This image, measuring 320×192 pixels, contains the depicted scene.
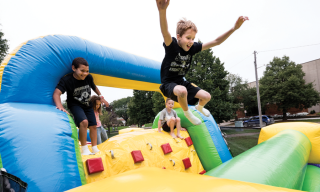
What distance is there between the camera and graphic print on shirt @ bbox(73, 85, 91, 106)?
212 centimetres

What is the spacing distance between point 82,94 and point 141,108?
1929 centimetres

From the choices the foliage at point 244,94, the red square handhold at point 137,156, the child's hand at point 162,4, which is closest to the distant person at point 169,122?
the red square handhold at point 137,156

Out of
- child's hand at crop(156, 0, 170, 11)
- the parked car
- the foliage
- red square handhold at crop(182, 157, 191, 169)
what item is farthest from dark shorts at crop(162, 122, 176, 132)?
the foliage

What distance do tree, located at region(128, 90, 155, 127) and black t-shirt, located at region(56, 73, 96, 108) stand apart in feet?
61.0

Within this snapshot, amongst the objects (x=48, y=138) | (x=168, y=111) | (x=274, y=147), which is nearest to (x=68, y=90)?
(x=48, y=138)

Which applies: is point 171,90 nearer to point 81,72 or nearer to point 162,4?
point 162,4

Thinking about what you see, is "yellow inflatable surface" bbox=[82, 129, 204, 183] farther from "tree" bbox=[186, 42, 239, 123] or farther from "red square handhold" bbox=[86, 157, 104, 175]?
"tree" bbox=[186, 42, 239, 123]

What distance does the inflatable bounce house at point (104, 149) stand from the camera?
117 centimetres

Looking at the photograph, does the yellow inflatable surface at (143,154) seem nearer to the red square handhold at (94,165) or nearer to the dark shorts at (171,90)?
the red square handhold at (94,165)

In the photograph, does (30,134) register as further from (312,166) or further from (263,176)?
(312,166)

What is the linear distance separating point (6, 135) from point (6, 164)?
0.24 metres

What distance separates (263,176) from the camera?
1.96 m

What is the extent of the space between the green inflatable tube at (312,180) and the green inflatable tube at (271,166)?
34 cm

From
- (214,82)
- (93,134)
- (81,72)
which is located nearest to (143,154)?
(93,134)
